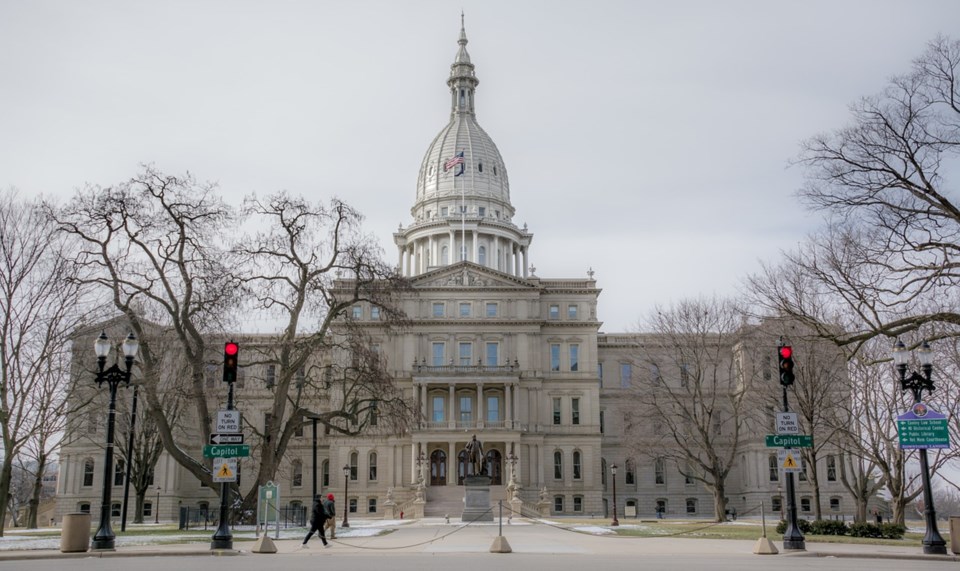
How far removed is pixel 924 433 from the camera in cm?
2664

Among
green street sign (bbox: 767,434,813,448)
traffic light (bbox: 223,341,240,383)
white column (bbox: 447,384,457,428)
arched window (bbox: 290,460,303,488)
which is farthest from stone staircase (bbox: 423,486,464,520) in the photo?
traffic light (bbox: 223,341,240,383)

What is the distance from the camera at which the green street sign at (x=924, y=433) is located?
2645 cm

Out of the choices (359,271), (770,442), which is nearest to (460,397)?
(359,271)

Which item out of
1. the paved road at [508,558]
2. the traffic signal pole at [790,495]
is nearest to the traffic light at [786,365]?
the traffic signal pole at [790,495]

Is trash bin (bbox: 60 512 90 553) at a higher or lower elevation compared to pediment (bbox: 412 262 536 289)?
lower

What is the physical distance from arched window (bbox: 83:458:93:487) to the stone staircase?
30.6 meters

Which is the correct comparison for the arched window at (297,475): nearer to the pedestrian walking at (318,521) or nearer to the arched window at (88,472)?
the arched window at (88,472)

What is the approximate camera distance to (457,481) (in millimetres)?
78125

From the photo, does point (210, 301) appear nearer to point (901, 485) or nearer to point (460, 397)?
point (901, 485)

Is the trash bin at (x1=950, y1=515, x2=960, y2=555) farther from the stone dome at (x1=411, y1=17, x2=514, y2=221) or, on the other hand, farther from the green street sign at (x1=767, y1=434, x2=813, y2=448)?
the stone dome at (x1=411, y1=17, x2=514, y2=221)

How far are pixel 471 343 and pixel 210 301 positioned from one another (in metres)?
45.3

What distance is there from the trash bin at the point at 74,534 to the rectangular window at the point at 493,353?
5785cm

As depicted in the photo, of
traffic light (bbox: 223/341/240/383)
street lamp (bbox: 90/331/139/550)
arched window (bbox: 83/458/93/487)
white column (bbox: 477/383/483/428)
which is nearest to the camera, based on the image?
traffic light (bbox: 223/341/240/383)

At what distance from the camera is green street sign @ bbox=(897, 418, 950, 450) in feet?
86.8
